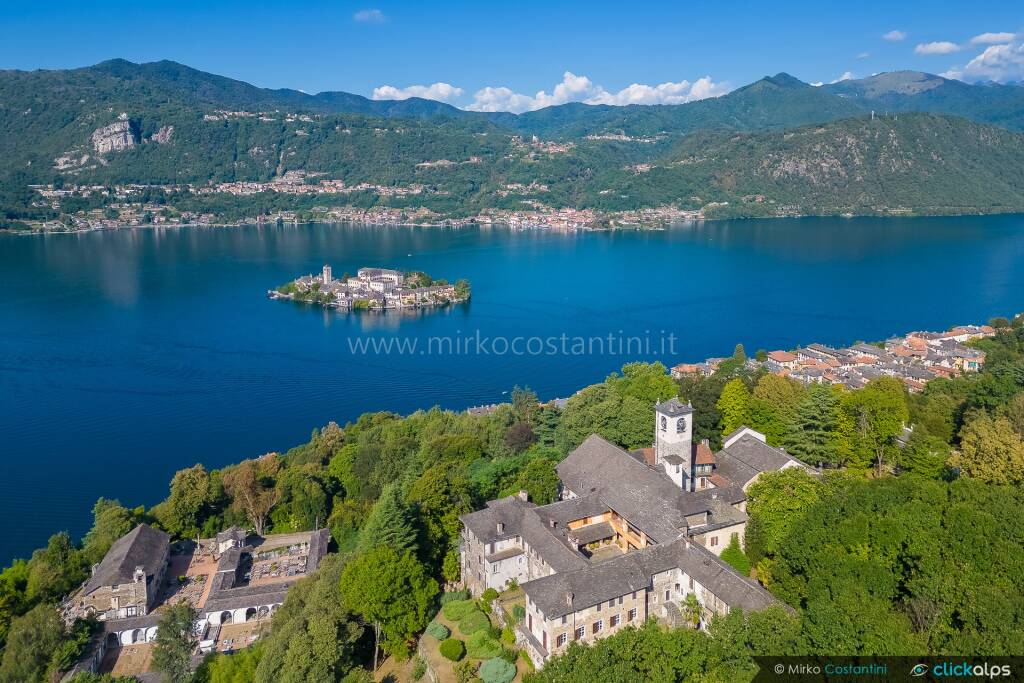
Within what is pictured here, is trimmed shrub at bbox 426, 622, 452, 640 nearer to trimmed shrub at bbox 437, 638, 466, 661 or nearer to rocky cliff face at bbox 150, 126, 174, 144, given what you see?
trimmed shrub at bbox 437, 638, 466, 661

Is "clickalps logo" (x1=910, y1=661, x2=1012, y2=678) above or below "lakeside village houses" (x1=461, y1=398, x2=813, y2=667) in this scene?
above

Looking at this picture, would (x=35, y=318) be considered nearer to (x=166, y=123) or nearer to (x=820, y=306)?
(x=820, y=306)

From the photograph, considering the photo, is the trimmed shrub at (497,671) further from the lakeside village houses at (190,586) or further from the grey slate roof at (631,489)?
the lakeside village houses at (190,586)

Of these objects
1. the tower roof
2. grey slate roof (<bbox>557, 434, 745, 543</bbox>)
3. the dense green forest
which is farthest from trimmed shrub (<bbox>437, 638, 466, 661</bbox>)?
the tower roof

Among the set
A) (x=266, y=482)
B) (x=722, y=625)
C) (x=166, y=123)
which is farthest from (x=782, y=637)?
(x=166, y=123)

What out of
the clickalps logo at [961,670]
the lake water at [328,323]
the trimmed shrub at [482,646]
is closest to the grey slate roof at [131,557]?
the lake water at [328,323]

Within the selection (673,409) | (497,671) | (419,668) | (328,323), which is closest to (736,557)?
(673,409)

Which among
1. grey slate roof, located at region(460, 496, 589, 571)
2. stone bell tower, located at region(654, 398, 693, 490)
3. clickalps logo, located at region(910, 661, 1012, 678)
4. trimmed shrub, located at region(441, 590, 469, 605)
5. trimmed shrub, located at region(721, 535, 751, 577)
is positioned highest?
stone bell tower, located at region(654, 398, 693, 490)
